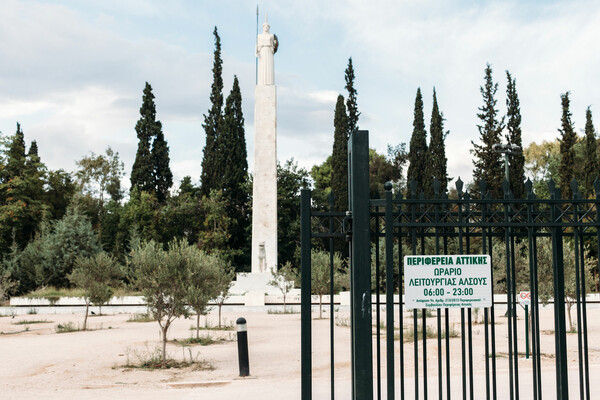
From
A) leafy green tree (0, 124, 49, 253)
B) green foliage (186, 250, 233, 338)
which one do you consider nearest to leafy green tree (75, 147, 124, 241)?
leafy green tree (0, 124, 49, 253)

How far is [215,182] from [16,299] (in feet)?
52.7

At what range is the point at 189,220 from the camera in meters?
43.5

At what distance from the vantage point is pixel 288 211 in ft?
145

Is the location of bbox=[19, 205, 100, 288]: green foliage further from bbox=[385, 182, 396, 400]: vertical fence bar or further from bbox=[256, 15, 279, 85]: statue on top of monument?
bbox=[385, 182, 396, 400]: vertical fence bar

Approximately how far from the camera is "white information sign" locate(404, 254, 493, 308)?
4.71 m

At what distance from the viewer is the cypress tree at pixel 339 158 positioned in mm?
41125

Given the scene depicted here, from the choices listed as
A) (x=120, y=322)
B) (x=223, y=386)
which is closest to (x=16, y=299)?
(x=120, y=322)

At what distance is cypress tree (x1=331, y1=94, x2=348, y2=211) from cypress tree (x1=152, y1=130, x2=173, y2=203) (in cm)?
1277

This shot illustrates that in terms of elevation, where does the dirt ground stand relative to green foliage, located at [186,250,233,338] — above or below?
below

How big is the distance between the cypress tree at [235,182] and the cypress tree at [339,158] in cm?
655

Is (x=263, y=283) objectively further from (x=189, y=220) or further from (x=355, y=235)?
(x=355, y=235)

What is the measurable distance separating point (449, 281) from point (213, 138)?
132 feet

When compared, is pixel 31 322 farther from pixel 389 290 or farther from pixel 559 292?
pixel 559 292

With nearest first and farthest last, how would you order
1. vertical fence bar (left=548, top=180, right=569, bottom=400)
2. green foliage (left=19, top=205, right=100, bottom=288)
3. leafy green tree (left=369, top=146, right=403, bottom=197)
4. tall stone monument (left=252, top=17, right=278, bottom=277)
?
vertical fence bar (left=548, top=180, right=569, bottom=400) → tall stone monument (left=252, top=17, right=278, bottom=277) → green foliage (left=19, top=205, right=100, bottom=288) → leafy green tree (left=369, top=146, right=403, bottom=197)
